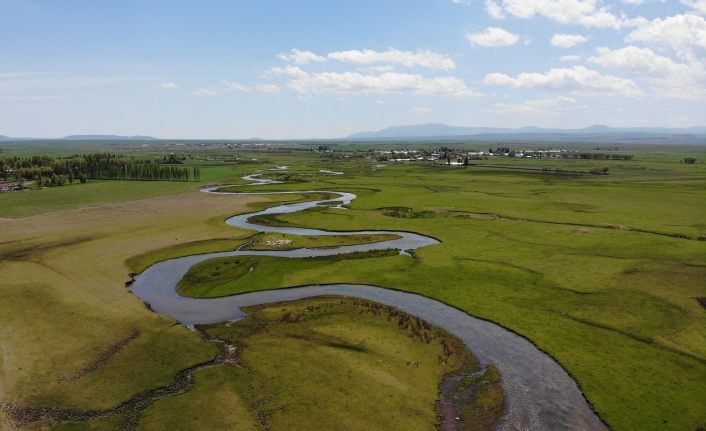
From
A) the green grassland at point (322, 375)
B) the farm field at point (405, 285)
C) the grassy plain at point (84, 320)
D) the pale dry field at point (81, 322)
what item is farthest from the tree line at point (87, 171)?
the green grassland at point (322, 375)

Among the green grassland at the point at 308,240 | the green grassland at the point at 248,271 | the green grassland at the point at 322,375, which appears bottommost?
the green grassland at the point at 322,375

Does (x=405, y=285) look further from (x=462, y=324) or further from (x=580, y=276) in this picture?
(x=580, y=276)

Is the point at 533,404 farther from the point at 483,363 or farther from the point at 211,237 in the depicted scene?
the point at 211,237

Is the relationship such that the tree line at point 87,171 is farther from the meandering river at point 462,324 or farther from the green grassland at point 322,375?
the green grassland at point 322,375

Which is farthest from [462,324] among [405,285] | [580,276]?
[580,276]

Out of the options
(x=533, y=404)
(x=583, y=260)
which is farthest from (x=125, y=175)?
(x=533, y=404)
